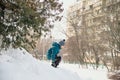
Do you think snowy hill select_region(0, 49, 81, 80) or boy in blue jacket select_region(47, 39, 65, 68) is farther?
boy in blue jacket select_region(47, 39, 65, 68)

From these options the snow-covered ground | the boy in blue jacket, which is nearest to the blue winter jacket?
the boy in blue jacket

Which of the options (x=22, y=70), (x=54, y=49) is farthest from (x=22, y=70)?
(x=54, y=49)

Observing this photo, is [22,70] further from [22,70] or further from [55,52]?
[55,52]

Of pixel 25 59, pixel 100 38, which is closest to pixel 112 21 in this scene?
pixel 100 38

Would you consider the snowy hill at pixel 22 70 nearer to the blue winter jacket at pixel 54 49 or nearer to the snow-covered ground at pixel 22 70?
the snow-covered ground at pixel 22 70

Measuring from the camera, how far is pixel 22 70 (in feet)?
26.6

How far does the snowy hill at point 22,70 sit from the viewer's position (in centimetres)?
767

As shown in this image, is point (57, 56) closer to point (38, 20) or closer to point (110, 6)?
point (38, 20)

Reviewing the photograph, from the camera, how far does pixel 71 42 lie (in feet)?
161

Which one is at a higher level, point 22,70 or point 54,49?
point 22,70

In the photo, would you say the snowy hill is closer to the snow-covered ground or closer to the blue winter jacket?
the snow-covered ground

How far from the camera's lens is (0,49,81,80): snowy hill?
25.2 ft

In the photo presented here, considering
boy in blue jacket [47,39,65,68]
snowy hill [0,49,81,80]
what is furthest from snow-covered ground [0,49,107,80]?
boy in blue jacket [47,39,65,68]

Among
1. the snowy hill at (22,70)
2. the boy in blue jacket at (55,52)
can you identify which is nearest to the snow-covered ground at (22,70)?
the snowy hill at (22,70)
